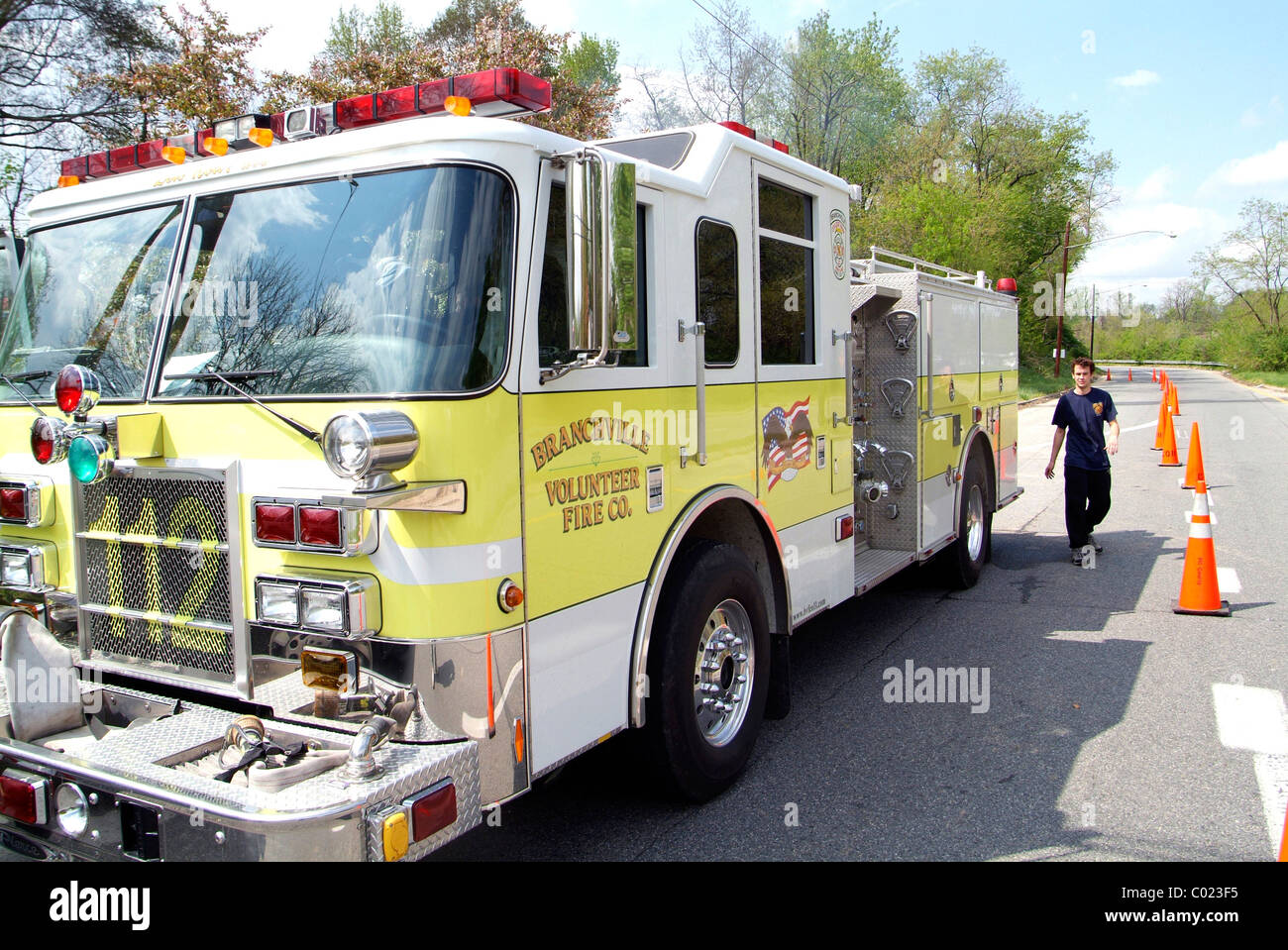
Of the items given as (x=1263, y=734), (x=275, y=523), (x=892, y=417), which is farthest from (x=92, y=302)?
(x=1263, y=734)

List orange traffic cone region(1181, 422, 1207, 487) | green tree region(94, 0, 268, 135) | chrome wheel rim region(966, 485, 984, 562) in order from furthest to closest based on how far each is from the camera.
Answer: green tree region(94, 0, 268, 135)
orange traffic cone region(1181, 422, 1207, 487)
chrome wheel rim region(966, 485, 984, 562)

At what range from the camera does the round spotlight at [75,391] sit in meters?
3.03

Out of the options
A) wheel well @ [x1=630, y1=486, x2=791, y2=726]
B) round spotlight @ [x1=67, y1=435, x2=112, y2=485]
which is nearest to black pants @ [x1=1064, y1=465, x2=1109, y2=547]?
wheel well @ [x1=630, y1=486, x2=791, y2=726]

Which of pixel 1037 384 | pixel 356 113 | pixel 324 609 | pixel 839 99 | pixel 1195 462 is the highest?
pixel 839 99

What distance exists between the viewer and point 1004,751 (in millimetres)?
4590

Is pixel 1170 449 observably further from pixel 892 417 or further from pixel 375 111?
pixel 375 111

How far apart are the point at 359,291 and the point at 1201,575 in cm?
618

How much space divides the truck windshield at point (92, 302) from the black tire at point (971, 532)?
5796 mm

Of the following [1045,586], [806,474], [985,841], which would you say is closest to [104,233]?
[806,474]

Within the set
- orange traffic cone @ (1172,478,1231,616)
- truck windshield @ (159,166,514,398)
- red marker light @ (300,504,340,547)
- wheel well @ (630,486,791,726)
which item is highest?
truck windshield @ (159,166,514,398)

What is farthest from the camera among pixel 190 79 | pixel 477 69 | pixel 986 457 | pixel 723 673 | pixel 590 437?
pixel 477 69

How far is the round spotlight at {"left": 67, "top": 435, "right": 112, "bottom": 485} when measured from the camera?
3.05 meters

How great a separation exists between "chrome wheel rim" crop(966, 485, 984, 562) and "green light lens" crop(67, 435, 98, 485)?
20.4 feet

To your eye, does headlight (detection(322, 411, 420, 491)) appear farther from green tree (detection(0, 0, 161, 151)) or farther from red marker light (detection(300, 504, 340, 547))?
green tree (detection(0, 0, 161, 151))
